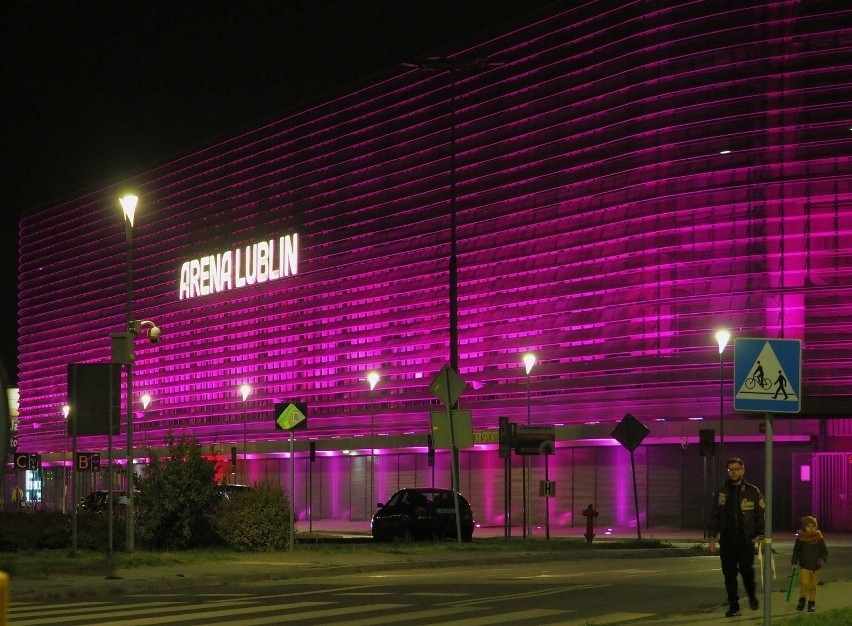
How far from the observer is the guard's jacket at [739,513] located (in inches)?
619

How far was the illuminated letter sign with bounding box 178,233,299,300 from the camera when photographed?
3071 inches

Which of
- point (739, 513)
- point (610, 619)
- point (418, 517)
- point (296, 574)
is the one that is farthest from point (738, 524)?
point (418, 517)

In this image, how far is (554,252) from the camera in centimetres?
5959

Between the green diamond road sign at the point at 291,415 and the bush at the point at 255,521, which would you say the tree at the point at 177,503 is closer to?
the bush at the point at 255,521

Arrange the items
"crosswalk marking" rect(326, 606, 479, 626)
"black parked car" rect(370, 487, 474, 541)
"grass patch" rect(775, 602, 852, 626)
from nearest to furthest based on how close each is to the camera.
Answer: "grass patch" rect(775, 602, 852, 626)
"crosswalk marking" rect(326, 606, 479, 626)
"black parked car" rect(370, 487, 474, 541)

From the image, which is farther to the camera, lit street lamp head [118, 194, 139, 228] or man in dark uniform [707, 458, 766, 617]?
lit street lamp head [118, 194, 139, 228]

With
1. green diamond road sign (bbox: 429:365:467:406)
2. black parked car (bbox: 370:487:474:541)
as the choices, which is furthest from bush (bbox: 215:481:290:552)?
black parked car (bbox: 370:487:474:541)

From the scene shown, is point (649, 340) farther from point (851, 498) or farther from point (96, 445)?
point (96, 445)

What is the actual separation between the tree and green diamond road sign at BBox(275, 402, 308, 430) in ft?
7.29

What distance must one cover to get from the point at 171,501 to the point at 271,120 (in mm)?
55048

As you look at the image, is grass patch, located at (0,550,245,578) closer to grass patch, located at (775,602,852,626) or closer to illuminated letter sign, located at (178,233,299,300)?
grass patch, located at (775,602,852,626)

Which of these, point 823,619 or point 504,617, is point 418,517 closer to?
point 504,617

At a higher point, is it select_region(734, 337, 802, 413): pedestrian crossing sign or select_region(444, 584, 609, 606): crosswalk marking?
select_region(734, 337, 802, 413): pedestrian crossing sign

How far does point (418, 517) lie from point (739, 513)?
2353 cm
